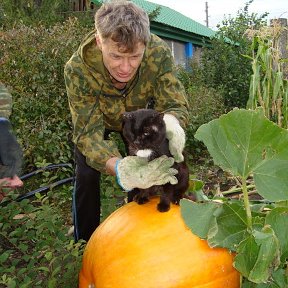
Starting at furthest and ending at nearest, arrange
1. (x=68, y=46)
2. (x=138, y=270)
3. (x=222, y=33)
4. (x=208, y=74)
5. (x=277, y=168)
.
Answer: (x=222, y=33)
(x=208, y=74)
(x=68, y=46)
(x=138, y=270)
(x=277, y=168)

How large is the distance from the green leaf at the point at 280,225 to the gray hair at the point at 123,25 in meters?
0.92

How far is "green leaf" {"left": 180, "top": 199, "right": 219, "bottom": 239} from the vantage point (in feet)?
6.49

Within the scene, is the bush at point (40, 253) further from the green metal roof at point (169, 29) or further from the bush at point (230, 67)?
the green metal roof at point (169, 29)

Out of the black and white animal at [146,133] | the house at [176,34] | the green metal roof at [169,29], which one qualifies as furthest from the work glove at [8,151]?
the green metal roof at [169,29]

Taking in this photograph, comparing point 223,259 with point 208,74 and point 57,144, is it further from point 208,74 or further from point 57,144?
point 208,74

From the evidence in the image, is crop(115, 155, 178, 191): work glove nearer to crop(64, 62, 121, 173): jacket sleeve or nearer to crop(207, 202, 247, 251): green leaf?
crop(207, 202, 247, 251): green leaf

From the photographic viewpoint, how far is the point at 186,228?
2.12 m

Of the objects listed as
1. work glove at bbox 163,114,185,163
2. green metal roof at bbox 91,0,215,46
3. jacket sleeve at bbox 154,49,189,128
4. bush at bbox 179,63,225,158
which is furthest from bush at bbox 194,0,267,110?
work glove at bbox 163,114,185,163

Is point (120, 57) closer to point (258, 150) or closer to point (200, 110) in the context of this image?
point (258, 150)

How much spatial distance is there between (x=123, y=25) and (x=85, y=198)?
1037mm

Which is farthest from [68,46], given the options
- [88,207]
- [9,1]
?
[9,1]

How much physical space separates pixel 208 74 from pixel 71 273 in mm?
6472

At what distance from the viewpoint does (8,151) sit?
177 cm

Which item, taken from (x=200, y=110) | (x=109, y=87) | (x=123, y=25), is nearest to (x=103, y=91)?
(x=109, y=87)
